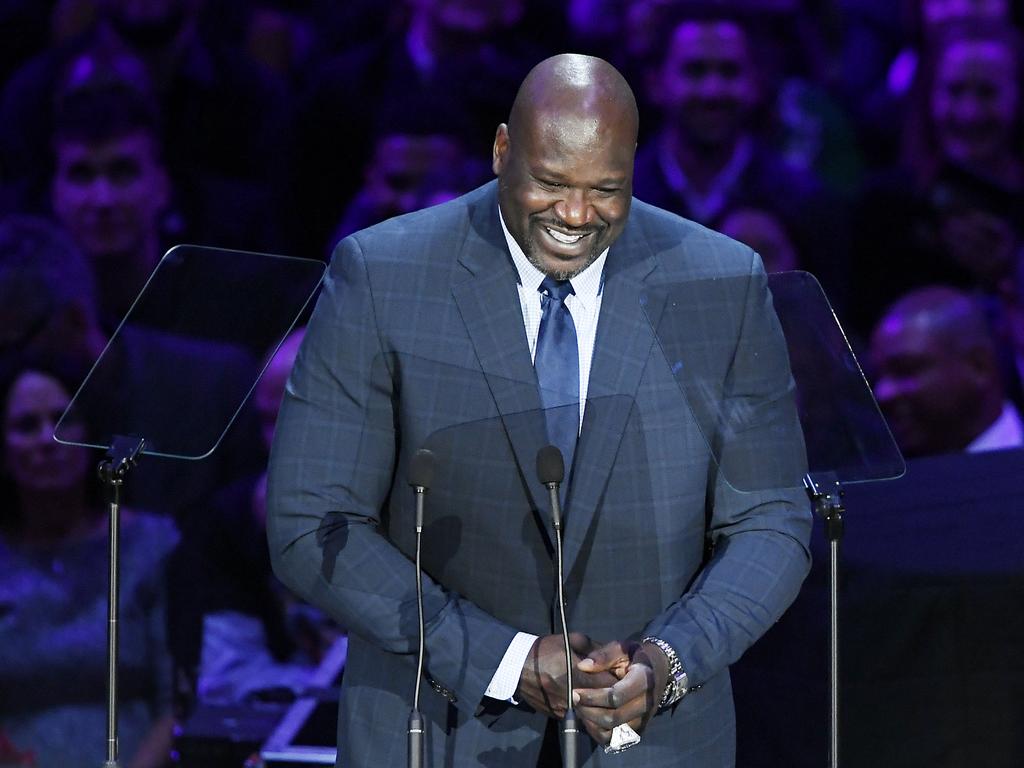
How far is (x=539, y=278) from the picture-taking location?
2168 millimetres

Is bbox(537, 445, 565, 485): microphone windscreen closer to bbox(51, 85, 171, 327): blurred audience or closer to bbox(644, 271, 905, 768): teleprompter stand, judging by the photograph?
bbox(644, 271, 905, 768): teleprompter stand

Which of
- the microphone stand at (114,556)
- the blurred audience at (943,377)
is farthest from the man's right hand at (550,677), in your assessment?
the blurred audience at (943,377)

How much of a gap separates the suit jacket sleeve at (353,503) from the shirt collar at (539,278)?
20cm

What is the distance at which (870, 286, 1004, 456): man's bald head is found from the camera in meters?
4.21

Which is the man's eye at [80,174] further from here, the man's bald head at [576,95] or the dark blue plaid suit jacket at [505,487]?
the man's bald head at [576,95]

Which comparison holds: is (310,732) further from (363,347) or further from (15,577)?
(363,347)

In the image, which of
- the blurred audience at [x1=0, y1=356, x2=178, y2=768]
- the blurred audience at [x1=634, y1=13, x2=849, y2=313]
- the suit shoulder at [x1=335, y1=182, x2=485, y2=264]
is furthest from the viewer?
the blurred audience at [x1=634, y1=13, x2=849, y2=313]

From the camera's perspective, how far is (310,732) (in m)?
3.27

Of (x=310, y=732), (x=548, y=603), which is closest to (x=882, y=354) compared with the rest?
(x=310, y=732)

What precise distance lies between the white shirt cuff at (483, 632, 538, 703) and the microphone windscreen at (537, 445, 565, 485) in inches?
→ 10.1

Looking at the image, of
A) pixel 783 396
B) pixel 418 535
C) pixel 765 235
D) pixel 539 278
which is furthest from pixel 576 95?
pixel 765 235

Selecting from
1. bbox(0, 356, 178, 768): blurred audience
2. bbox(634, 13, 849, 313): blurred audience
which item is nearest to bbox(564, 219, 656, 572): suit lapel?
bbox(0, 356, 178, 768): blurred audience

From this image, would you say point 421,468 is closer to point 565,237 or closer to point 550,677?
point 550,677

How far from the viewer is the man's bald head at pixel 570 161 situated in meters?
2.05
